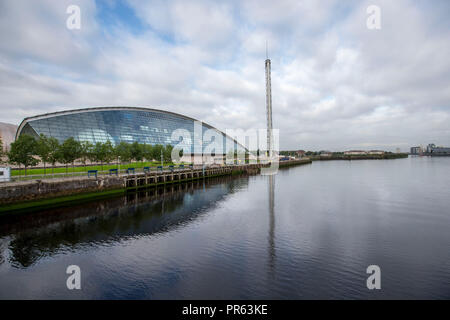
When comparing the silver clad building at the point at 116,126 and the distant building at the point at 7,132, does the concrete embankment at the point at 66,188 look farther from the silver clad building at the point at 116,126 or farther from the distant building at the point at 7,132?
the distant building at the point at 7,132

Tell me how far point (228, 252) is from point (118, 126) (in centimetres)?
7703

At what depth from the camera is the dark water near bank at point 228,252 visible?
998 cm

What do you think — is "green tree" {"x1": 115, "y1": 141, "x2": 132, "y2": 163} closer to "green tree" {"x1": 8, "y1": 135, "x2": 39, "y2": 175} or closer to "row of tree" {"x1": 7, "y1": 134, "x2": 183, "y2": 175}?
"row of tree" {"x1": 7, "y1": 134, "x2": 183, "y2": 175}

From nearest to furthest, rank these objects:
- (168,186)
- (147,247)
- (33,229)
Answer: (147,247)
(33,229)
(168,186)

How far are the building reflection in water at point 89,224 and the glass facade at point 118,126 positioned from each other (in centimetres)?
4808

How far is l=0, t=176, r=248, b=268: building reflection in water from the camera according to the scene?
1425 cm

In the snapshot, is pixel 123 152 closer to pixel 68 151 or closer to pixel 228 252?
pixel 68 151

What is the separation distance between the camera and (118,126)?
3091 inches

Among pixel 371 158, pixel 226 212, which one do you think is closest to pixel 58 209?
pixel 226 212

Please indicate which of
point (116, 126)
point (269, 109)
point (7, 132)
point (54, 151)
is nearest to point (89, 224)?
point (54, 151)

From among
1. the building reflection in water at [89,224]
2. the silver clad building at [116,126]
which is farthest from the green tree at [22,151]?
the silver clad building at [116,126]
